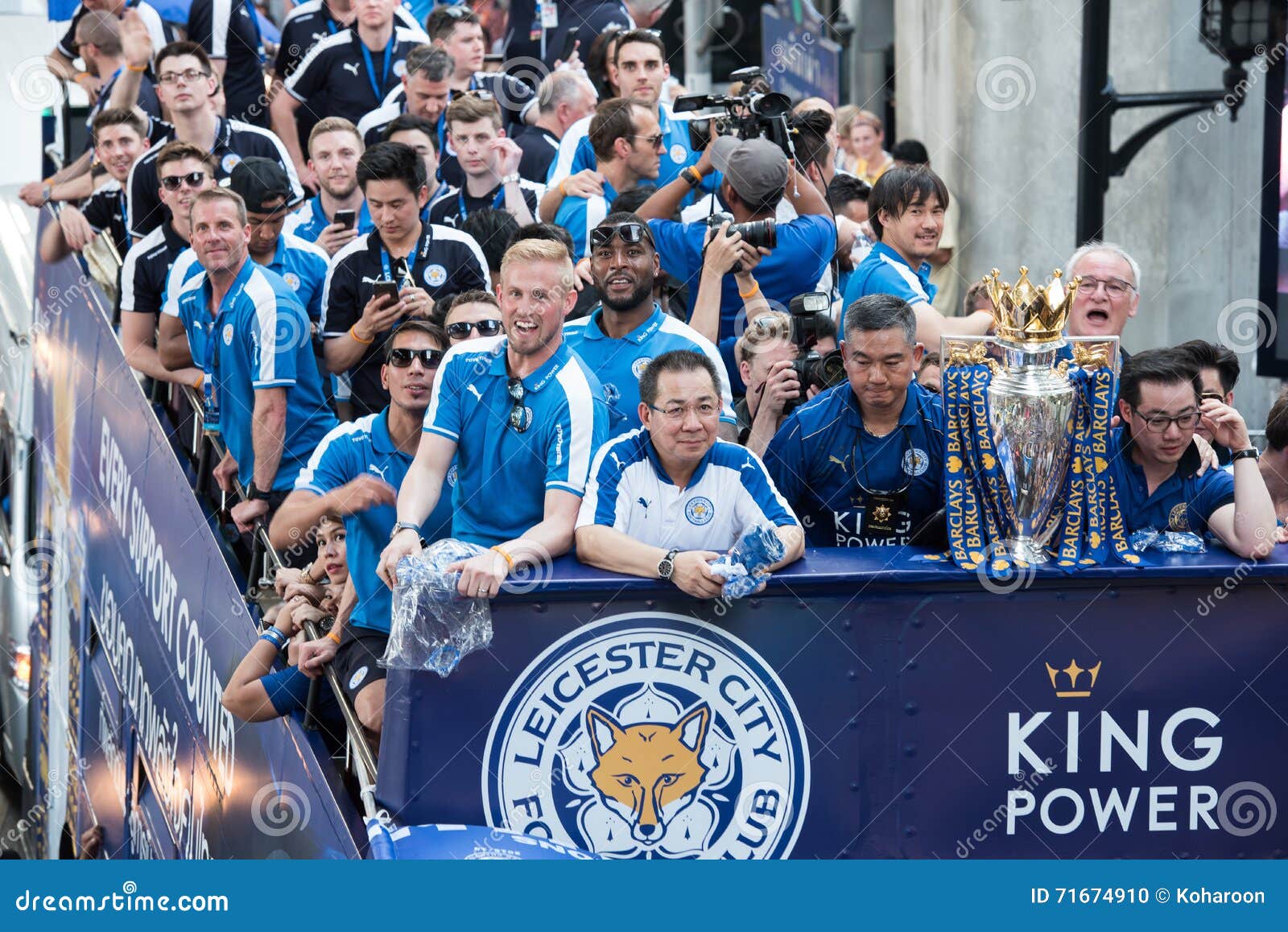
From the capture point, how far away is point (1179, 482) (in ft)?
16.6

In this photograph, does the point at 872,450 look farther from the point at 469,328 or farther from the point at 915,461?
the point at 469,328

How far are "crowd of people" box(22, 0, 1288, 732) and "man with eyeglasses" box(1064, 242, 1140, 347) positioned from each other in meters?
0.01

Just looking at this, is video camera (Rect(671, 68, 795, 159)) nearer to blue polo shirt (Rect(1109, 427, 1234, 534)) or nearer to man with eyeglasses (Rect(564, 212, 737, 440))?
man with eyeglasses (Rect(564, 212, 737, 440))

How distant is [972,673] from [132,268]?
4991 millimetres

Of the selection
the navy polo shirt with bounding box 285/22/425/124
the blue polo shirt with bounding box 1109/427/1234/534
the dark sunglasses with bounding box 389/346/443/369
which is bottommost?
the blue polo shirt with bounding box 1109/427/1234/534

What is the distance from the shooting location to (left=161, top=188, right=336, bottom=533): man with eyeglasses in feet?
23.0

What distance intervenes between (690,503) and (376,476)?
1.45 metres

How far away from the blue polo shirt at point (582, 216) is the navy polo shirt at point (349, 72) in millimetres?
2913

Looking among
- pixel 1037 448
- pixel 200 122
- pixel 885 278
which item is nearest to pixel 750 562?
pixel 1037 448

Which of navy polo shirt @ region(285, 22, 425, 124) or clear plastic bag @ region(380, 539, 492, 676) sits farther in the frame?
navy polo shirt @ region(285, 22, 425, 124)

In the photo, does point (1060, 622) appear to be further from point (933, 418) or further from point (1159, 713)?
point (933, 418)

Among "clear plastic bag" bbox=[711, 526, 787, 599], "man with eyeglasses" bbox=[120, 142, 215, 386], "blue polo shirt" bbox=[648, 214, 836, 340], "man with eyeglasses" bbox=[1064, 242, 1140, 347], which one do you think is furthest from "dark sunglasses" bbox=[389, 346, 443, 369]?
"man with eyeglasses" bbox=[120, 142, 215, 386]

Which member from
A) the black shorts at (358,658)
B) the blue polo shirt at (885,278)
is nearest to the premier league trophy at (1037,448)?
the blue polo shirt at (885,278)
